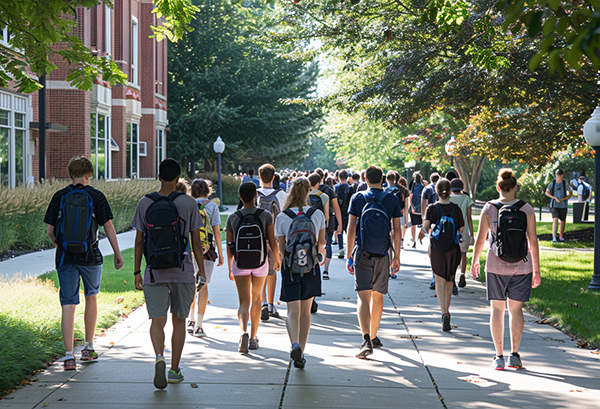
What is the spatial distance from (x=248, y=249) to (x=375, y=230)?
1.29 m

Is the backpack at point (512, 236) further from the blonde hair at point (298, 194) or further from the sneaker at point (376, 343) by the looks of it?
the blonde hair at point (298, 194)

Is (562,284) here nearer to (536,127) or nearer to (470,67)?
(470,67)

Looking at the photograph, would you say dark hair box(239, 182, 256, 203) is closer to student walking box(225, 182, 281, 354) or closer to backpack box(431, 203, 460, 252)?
student walking box(225, 182, 281, 354)

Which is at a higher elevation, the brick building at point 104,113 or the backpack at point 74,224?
the brick building at point 104,113

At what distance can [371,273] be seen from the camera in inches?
256

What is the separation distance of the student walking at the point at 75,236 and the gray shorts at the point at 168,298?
74 centimetres

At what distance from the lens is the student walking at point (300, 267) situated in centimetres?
603

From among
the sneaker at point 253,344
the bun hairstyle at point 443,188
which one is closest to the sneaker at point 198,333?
the sneaker at point 253,344

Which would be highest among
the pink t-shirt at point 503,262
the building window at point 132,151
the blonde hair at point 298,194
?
the building window at point 132,151

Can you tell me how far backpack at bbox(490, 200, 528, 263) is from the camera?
19.4ft

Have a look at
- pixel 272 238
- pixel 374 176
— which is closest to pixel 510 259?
pixel 374 176

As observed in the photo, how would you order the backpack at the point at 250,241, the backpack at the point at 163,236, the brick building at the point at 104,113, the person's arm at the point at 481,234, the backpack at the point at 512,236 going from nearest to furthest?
the backpack at the point at 163,236 < the backpack at the point at 512,236 < the person's arm at the point at 481,234 < the backpack at the point at 250,241 < the brick building at the point at 104,113

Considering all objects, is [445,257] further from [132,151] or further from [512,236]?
[132,151]

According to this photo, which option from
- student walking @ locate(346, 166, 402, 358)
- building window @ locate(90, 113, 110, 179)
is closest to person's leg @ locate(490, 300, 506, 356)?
student walking @ locate(346, 166, 402, 358)
